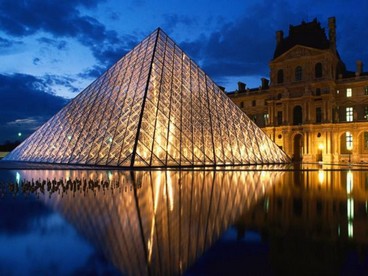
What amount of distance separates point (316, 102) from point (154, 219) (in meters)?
44.3

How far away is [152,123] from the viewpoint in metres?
23.1

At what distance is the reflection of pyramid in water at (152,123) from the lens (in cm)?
2292

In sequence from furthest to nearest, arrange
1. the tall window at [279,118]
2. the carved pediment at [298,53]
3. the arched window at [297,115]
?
the tall window at [279,118]
the arched window at [297,115]
the carved pediment at [298,53]

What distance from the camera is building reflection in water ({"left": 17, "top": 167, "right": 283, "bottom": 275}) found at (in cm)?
469

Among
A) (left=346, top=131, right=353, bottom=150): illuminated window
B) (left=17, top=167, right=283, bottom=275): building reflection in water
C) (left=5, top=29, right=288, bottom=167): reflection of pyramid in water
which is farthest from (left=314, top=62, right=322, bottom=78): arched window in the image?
(left=17, top=167, right=283, bottom=275): building reflection in water

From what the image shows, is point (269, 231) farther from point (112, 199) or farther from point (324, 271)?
point (112, 199)

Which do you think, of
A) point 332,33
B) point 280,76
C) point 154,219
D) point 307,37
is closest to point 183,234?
point 154,219

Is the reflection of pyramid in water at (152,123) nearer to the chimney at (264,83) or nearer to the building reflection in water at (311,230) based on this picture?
the building reflection in water at (311,230)

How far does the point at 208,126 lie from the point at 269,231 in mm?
20069

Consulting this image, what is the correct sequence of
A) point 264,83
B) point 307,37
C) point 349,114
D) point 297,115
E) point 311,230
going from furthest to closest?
point 264,83 → point 307,37 → point 297,115 → point 349,114 → point 311,230

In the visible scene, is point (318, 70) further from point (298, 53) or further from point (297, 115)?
point (297, 115)

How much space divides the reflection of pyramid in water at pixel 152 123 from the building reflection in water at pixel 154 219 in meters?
11.0

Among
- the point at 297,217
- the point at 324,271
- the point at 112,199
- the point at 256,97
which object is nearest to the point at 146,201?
the point at 112,199

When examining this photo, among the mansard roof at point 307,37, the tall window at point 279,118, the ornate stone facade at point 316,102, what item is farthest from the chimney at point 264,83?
the tall window at point 279,118
